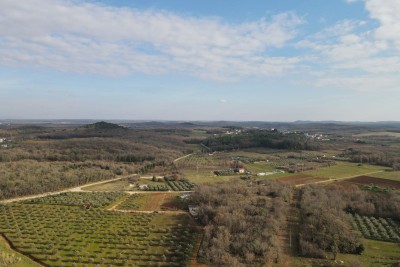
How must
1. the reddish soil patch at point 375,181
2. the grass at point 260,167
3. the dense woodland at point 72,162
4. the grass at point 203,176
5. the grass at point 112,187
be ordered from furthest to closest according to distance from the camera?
the grass at point 260,167 → the grass at point 203,176 → the grass at point 112,187 → the reddish soil patch at point 375,181 → the dense woodland at point 72,162

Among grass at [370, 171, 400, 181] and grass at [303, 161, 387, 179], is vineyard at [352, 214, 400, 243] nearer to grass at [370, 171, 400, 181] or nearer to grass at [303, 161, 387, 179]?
grass at [370, 171, 400, 181]

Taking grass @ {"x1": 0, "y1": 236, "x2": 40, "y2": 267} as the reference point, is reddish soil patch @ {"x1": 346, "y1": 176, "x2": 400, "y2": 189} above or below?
above

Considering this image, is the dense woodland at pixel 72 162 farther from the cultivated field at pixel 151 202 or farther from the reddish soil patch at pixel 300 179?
the reddish soil patch at pixel 300 179

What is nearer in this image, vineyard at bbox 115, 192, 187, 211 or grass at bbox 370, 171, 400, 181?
vineyard at bbox 115, 192, 187, 211

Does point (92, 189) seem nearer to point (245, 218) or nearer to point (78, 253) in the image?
point (78, 253)

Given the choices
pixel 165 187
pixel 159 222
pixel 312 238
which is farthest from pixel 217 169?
pixel 312 238

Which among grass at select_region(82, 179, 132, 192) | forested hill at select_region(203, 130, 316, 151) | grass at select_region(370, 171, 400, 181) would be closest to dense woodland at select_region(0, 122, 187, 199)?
grass at select_region(82, 179, 132, 192)

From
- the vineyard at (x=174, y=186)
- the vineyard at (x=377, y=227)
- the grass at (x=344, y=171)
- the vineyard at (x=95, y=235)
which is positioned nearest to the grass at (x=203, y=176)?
the vineyard at (x=174, y=186)
